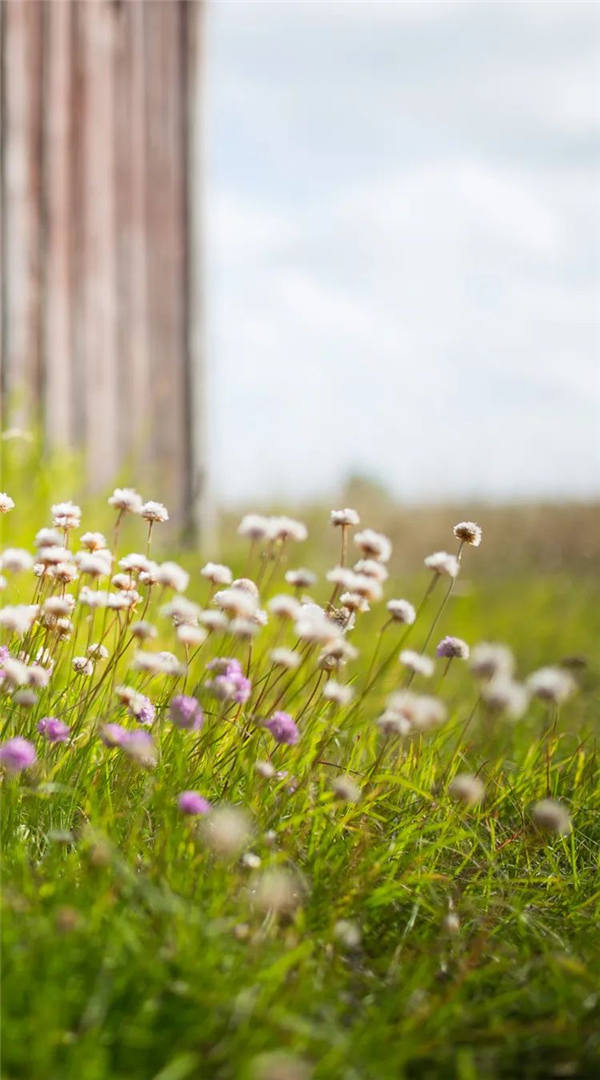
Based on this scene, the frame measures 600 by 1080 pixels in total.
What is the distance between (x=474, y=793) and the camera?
4.94 feet

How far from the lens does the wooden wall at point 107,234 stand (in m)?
4.81

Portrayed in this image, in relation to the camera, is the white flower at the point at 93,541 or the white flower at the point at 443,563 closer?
the white flower at the point at 443,563

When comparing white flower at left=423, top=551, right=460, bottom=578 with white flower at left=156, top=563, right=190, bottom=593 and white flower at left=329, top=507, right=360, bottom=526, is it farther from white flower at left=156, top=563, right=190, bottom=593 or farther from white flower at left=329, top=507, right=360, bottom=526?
white flower at left=156, top=563, right=190, bottom=593

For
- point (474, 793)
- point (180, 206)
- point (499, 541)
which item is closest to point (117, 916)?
point (474, 793)

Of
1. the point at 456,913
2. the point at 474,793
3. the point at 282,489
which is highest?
the point at 474,793

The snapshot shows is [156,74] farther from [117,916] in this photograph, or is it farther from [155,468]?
[117,916]

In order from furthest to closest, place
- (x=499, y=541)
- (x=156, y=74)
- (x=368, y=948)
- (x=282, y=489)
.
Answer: (x=499, y=541), (x=282, y=489), (x=156, y=74), (x=368, y=948)

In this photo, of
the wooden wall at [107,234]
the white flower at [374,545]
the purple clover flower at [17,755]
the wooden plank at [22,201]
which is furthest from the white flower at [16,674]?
the wooden plank at [22,201]

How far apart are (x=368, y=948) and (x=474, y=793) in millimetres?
309

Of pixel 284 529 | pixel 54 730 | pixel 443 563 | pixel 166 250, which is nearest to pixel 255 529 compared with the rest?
pixel 284 529

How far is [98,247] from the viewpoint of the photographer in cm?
540

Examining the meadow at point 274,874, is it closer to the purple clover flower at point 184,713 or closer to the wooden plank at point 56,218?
the purple clover flower at point 184,713

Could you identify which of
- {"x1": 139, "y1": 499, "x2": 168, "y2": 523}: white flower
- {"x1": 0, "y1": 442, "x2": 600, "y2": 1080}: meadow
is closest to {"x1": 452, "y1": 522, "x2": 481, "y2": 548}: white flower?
{"x1": 0, "y1": 442, "x2": 600, "y2": 1080}: meadow

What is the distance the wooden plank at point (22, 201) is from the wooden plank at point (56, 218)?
0.04m
